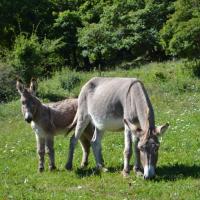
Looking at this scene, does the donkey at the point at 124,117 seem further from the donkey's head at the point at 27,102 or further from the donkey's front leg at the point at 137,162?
the donkey's head at the point at 27,102

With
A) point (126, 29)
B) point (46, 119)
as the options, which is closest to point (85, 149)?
point (46, 119)

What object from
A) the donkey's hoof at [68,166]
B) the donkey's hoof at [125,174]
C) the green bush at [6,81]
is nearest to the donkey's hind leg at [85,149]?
the donkey's hoof at [68,166]

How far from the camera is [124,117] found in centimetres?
1112

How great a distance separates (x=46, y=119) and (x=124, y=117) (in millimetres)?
2048

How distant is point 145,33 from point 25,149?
23507mm

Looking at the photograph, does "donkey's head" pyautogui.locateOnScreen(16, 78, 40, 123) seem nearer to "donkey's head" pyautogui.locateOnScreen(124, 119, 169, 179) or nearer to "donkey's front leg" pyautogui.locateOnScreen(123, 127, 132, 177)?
"donkey's front leg" pyautogui.locateOnScreen(123, 127, 132, 177)

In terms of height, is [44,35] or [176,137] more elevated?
[44,35]

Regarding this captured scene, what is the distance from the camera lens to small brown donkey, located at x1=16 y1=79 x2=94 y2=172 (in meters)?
11.9

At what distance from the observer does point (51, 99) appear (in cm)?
2914

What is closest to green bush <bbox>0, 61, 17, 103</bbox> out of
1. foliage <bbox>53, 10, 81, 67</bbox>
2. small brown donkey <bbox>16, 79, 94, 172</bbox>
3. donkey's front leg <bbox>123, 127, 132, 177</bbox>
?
foliage <bbox>53, 10, 81, 67</bbox>

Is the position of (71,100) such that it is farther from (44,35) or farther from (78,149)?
(44,35)

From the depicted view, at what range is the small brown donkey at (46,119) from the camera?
39.1 ft

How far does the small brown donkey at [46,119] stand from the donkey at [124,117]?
362 millimetres

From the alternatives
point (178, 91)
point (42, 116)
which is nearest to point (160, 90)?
point (178, 91)
